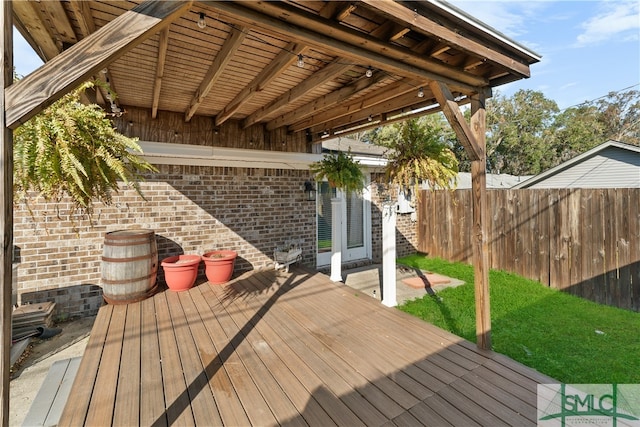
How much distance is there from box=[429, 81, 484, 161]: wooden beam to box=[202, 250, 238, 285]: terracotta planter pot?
358cm

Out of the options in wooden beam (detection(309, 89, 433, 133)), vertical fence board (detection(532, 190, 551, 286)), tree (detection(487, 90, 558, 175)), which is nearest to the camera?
wooden beam (detection(309, 89, 433, 133))

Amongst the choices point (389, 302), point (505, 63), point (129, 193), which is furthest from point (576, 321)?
point (129, 193)

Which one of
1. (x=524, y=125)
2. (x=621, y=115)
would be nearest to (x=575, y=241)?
(x=524, y=125)

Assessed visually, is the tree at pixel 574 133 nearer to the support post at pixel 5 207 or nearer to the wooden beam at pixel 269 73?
the wooden beam at pixel 269 73

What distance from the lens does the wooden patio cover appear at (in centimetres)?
133

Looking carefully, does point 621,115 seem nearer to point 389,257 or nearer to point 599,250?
point 599,250

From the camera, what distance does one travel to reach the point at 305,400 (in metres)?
2.04

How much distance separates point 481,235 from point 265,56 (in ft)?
8.76

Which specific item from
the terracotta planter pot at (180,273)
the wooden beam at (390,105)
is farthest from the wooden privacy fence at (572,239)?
the terracotta planter pot at (180,273)

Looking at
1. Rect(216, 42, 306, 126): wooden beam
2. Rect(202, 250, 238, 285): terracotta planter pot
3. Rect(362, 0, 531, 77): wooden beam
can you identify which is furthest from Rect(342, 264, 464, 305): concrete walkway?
Rect(216, 42, 306, 126): wooden beam

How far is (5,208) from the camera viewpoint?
4.10 feet

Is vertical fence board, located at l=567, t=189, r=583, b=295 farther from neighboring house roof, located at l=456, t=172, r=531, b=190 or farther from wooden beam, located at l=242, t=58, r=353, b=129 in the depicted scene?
neighboring house roof, located at l=456, t=172, r=531, b=190

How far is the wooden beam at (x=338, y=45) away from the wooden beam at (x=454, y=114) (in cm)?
9

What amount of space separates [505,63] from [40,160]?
3354 mm
